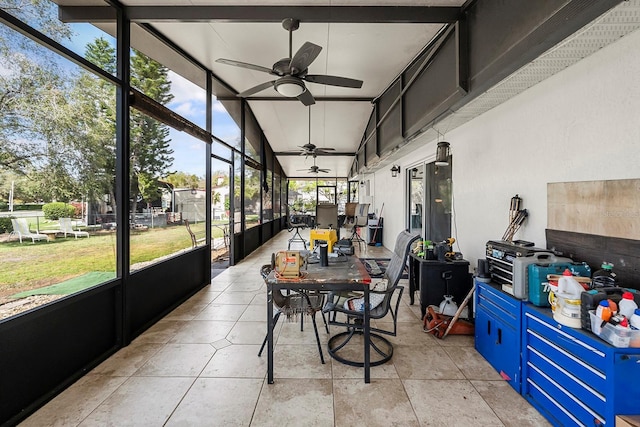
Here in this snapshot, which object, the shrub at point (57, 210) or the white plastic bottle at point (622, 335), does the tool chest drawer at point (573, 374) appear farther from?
the shrub at point (57, 210)

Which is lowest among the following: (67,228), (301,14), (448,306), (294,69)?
(448,306)

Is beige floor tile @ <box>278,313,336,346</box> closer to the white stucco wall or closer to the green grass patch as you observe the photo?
the green grass patch

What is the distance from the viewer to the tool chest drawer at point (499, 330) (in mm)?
2125

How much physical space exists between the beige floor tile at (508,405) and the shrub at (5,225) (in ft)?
11.1

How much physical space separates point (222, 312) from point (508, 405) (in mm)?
2987

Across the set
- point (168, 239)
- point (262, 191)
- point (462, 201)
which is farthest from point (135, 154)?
point (262, 191)

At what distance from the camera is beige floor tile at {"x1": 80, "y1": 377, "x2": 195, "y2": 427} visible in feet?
6.05

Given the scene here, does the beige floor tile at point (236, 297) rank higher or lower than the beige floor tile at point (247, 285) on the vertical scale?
lower

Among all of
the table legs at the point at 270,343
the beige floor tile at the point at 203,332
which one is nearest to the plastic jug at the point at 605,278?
the table legs at the point at 270,343

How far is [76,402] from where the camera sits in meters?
2.03

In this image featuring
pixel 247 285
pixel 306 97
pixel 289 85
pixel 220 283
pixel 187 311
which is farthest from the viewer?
pixel 220 283

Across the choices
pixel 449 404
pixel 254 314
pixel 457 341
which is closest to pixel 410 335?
pixel 457 341

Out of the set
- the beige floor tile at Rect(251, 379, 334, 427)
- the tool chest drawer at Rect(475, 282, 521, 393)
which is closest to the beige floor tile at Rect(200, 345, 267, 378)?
the beige floor tile at Rect(251, 379, 334, 427)

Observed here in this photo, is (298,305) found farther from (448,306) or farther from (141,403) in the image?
(448,306)
